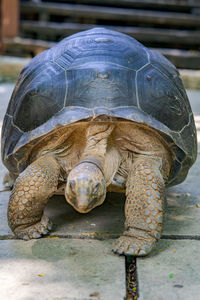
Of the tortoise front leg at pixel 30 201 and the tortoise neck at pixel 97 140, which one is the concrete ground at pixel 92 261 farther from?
the tortoise neck at pixel 97 140

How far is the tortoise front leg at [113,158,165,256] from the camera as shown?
291 centimetres

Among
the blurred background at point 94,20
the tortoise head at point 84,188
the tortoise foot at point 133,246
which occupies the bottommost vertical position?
the blurred background at point 94,20

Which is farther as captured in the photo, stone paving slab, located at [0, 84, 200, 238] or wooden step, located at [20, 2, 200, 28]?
wooden step, located at [20, 2, 200, 28]

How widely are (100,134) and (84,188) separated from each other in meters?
0.58

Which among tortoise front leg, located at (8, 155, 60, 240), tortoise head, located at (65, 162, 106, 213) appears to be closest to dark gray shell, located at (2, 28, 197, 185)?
tortoise front leg, located at (8, 155, 60, 240)

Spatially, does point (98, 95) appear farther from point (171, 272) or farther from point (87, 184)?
point (171, 272)

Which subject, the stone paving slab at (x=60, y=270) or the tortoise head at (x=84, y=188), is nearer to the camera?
the stone paving slab at (x=60, y=270)

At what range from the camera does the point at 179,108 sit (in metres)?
3.57

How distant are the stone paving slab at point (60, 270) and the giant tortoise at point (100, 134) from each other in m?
0.13

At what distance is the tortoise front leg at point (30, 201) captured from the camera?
10.3 ft

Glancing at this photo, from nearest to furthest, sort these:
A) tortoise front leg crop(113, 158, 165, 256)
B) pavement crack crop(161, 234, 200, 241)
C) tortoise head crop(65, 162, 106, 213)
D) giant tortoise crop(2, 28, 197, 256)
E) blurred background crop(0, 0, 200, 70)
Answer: tortoise head crop(65, 162, 106, 213), tortoise front leg crop(113, 158, 165, 256), giant tortoise crop(2, 28, 197, 256), pavement crack crop(161, 234, 200, 241), blurred background crop(0, 0, 200, 70)

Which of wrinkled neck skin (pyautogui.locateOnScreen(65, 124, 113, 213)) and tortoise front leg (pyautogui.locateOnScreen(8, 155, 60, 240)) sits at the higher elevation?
wrinkled neck skin (pyautogui.locateOnScreen(65, 124, 113, 213))

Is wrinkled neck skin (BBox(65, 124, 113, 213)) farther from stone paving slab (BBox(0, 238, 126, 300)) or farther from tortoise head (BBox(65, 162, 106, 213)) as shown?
stone paving slab (BBox(0, 238, 126, 300))

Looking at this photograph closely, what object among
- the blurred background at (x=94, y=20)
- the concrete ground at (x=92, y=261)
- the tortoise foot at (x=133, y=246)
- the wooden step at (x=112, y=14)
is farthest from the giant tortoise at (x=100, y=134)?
the wooden step at (x=112, y=14)
